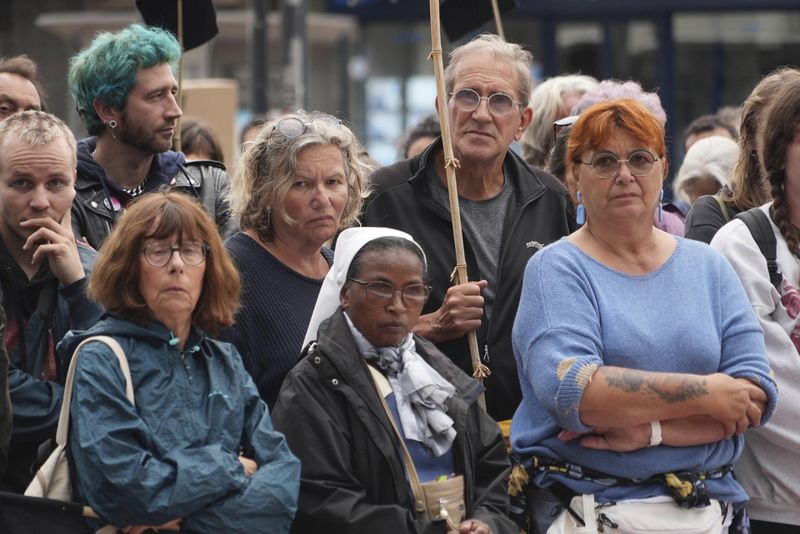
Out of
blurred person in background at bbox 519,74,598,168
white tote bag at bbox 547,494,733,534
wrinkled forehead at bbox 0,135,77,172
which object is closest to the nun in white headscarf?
white tote bag at bbox 547,494,733,534

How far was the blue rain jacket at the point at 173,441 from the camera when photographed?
11.6 ft

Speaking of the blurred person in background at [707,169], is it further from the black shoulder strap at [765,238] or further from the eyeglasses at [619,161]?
the eyeglasses at [619,161]

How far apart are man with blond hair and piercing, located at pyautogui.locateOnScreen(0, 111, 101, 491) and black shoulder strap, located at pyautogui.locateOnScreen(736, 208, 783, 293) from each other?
6.98 ft

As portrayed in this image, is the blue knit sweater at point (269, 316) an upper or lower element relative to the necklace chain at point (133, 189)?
lower

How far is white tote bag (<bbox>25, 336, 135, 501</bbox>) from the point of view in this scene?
3654 mm

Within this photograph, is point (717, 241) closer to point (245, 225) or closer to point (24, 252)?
point (245, 225)

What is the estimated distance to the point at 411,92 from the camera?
2444 centimetres

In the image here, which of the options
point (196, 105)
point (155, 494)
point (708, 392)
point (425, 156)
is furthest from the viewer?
point (196, 105)

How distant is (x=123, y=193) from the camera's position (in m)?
5.20

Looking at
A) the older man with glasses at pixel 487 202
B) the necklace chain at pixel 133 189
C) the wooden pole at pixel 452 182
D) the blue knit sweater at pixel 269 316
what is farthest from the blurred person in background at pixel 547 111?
the blue knit sweater at pixel 269 316

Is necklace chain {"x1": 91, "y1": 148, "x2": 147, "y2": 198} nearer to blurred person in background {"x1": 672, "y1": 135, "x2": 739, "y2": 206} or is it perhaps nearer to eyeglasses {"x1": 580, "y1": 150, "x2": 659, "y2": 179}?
eyeglasses {"x1": 580, "y1": 150, "x2": 659, "y2": 179}

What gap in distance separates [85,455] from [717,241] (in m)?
2.19

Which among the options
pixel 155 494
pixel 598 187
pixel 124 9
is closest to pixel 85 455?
pixel 155 494

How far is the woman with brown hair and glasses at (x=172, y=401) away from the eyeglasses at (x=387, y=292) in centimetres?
39
